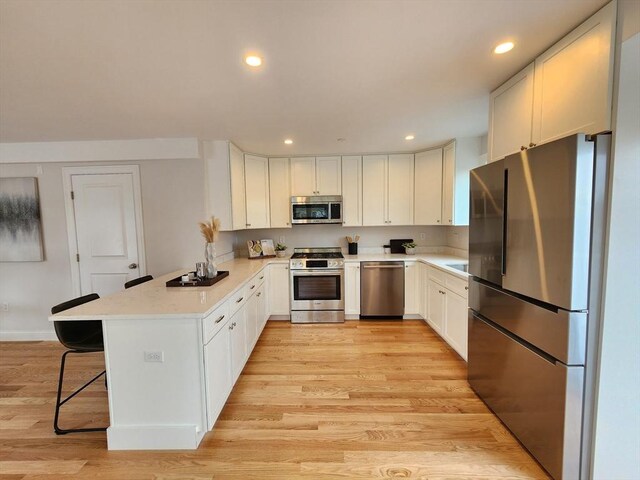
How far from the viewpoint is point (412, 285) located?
3764 millimetres

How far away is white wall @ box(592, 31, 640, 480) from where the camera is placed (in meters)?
1.25

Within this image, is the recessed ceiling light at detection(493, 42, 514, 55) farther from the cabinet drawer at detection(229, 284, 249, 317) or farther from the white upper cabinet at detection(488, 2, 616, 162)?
the cabinet drawer at detection(229, 284, 249, 317)

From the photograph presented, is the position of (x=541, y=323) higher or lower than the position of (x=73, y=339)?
higher

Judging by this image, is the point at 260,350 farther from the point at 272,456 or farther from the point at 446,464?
the point at 446,464

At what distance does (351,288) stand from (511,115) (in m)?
2.65

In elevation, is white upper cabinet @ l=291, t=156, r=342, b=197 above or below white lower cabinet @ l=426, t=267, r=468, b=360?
above

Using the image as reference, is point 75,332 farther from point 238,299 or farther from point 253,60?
point 253,60

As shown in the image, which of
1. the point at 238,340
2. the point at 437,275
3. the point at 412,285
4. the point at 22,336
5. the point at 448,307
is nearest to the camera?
the point at 238,340

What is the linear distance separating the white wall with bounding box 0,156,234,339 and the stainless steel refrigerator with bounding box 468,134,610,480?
3067 millimetres

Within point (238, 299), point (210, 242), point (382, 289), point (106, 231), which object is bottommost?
point (382, 289)

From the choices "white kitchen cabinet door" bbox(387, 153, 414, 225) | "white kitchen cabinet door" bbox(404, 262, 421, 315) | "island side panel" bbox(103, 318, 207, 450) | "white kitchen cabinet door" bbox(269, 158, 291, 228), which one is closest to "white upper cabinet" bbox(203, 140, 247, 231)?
"white kitchen cabinet door" bbox(269, 158, 291, 228)

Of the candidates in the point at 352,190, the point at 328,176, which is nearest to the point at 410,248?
the point at 352,190

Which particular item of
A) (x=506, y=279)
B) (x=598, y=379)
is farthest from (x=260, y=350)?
(x=598, y=379)

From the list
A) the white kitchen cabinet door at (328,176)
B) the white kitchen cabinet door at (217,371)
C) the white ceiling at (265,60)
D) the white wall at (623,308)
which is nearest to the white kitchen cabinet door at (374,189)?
the white kitchen cabinet door at (328,176)
